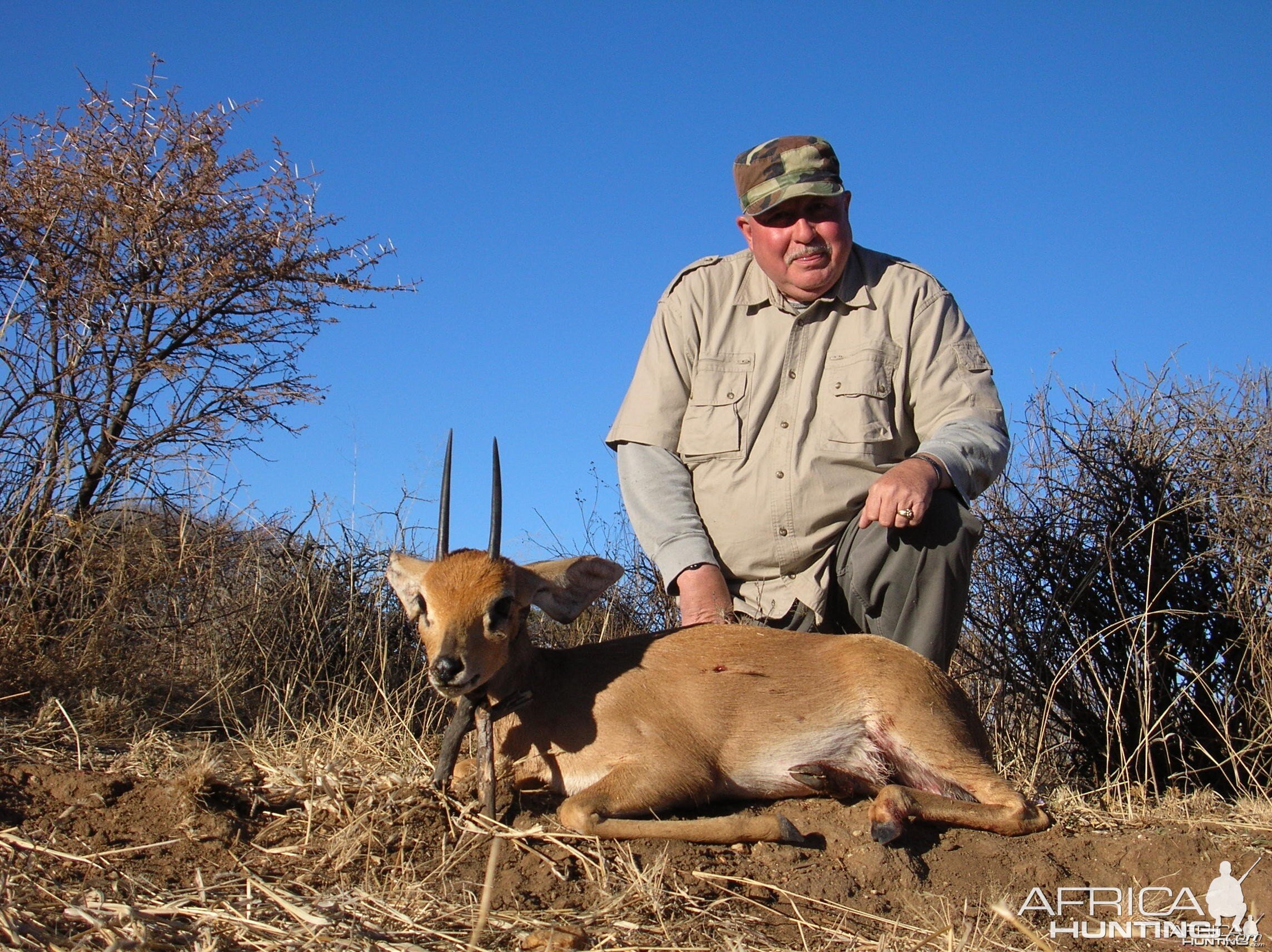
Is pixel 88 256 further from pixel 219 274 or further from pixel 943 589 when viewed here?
pixel 943 589

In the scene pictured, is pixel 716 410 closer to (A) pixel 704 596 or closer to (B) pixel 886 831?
(A) pixel 704 596

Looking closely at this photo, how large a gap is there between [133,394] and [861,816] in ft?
17.5

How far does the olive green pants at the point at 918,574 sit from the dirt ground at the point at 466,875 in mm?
1023

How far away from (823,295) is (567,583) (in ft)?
6.89

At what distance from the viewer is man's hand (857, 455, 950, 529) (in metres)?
4.55

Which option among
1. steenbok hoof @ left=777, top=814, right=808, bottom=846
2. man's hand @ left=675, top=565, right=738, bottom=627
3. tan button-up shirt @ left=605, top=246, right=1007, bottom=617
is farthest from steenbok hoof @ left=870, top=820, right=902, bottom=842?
tan button-up shirt @ left=605, top=246, right=1007, bottom=617

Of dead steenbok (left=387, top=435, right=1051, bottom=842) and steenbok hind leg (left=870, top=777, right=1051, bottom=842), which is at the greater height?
dead steenbok (left=387, top=435, right=1051, bottom=842)

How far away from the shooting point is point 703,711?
4316mm

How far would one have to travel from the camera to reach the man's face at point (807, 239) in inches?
210

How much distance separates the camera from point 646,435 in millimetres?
5590

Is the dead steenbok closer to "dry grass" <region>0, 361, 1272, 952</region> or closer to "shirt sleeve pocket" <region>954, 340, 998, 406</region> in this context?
"dry grass" <region>0, 361, 1272, 952</region>

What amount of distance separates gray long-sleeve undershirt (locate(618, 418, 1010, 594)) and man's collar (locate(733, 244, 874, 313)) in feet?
2.72

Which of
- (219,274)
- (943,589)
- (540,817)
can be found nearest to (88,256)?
(219,274)

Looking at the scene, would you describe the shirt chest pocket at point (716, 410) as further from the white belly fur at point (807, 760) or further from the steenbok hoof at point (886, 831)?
the steenbok hoof at point (886, 831)
